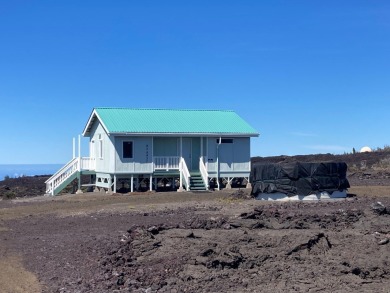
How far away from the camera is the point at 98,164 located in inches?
1391

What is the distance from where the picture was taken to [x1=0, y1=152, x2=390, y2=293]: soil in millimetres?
11320

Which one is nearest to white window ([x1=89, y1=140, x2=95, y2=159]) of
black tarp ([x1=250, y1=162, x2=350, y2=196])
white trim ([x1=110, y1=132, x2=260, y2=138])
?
white trim ([x1=110, y1=132, x2=260, y2=138])

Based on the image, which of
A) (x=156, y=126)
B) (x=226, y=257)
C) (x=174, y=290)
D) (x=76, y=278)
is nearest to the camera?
(x=174, y=290)

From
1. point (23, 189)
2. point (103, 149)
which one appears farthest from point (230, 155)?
point (23, 189)

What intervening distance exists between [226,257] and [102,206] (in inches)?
537

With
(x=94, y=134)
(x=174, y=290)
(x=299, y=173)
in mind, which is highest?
(x=94, y=134)

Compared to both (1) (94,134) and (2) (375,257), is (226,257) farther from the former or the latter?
(1) (94,134)

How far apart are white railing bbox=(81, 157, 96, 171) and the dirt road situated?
15.4m

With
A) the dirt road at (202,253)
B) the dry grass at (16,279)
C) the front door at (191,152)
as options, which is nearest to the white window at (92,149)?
the front door at (191,152)

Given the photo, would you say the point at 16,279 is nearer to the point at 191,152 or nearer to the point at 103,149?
the point at 103,149

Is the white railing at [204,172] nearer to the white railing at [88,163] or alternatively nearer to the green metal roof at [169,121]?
the green metal roof at [169,121]

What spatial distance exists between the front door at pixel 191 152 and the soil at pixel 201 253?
1404 cm

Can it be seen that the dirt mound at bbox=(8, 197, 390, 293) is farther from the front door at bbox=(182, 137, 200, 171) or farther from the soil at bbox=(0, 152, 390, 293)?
the front door at bbox=(182, 137, 200, 171)

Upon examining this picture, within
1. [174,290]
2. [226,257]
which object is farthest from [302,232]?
[174,290]
